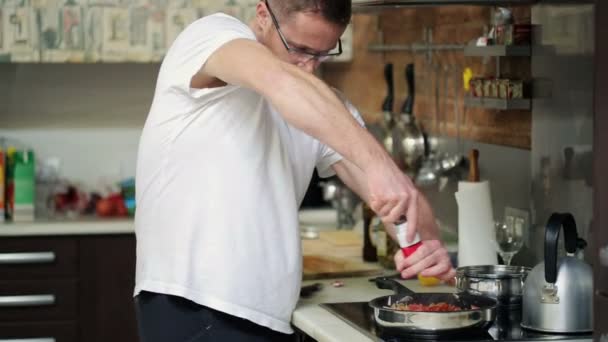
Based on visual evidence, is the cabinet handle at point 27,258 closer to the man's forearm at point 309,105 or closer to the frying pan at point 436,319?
the frying pan at point 436,319

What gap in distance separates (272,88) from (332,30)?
1.33ft

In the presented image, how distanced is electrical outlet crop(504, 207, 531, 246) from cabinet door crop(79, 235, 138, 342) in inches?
59.8

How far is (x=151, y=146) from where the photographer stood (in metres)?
2.37

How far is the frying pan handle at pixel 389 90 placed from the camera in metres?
3.85

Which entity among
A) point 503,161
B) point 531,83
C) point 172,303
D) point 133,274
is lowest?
point 133,274

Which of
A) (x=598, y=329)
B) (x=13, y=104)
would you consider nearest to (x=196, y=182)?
(x=598, y=329)

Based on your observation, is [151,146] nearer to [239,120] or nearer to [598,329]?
[239,120]

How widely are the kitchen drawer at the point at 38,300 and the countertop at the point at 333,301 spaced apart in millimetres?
1300

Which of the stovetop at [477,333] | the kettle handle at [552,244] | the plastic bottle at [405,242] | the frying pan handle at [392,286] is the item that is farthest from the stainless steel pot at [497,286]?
the plastic bottle at [405,242]

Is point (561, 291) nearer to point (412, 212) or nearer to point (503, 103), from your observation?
point (412, 212)

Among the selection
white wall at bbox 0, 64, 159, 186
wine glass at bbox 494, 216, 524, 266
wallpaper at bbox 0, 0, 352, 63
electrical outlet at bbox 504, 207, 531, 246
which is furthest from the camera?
white wall at bbox 0, 64, 159, 186

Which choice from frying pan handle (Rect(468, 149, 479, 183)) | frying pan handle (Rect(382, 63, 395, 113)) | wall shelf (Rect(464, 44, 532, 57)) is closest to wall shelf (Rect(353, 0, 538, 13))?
wall shelf (Rect(464, 44, 532, 57))

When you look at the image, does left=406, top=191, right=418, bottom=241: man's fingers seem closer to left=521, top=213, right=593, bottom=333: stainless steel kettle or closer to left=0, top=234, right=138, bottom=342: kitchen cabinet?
left=521, top=213, right=593, bottom=333: stainless steel kettle

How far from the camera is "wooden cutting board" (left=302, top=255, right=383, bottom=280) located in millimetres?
3090
